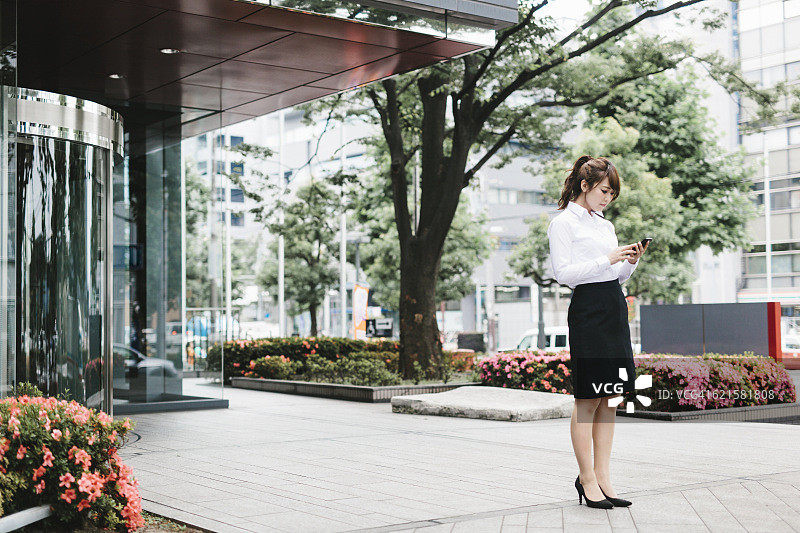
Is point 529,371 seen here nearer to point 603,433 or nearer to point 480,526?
point 603,433

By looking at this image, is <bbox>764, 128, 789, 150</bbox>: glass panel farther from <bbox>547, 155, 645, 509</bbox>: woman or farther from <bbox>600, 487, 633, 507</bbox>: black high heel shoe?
<bbox>600, 487, 633, 507</bbox>: black high heel shoe

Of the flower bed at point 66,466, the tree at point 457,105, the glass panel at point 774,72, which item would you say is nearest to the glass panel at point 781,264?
the glass panel at point 774,72

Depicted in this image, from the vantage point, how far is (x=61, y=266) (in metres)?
7.45

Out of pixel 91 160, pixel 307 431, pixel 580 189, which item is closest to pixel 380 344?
pixel 307 431

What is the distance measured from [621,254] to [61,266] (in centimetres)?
451

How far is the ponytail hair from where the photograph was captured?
5422mm

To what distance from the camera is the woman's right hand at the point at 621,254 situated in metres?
5.01

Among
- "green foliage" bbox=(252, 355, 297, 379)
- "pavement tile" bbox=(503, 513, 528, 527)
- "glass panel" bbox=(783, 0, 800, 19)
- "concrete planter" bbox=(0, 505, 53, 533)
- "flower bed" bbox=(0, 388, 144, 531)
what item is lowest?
"green foliage" bbox=(252, 355, 297, 379)

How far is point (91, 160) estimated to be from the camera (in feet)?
26.1

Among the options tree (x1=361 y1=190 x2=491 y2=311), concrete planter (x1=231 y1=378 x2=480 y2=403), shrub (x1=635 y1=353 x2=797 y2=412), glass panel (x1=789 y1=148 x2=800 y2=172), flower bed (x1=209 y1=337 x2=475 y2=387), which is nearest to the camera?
shrub (x1=635 y1=353 x2=797 y2=412)

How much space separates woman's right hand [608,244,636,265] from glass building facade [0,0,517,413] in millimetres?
3839

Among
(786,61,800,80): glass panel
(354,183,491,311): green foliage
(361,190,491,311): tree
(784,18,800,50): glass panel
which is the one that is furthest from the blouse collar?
(784,18,800,50): glass panel

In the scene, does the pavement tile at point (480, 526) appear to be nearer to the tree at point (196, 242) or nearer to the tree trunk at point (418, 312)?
the tree at point (196, 242)

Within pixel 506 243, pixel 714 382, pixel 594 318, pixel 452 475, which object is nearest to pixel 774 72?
pixel 506 243
